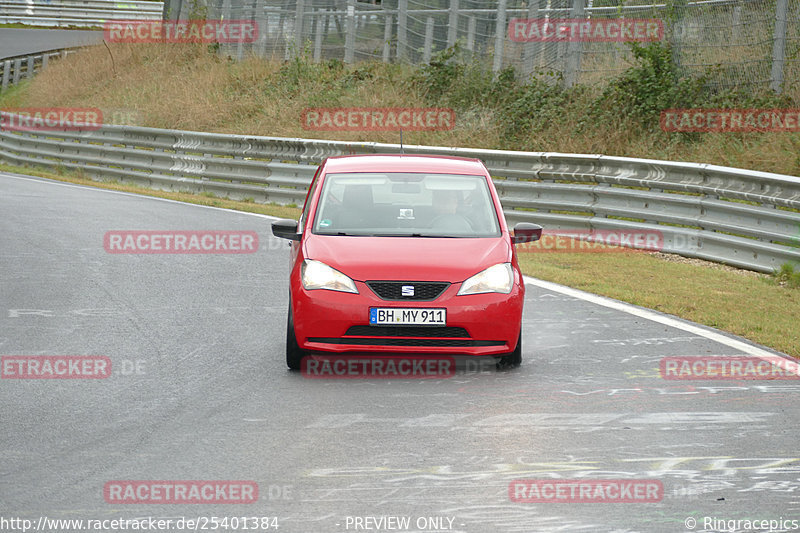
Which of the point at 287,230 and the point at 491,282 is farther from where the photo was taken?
the point at 287,230

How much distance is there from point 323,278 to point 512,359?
1485 millimetres

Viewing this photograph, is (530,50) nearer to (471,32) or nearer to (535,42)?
(535,42)

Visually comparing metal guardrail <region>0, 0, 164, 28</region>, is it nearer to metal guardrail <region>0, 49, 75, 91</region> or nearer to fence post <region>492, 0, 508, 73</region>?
metal guardrail <region>0, 49, 75, 91</region>

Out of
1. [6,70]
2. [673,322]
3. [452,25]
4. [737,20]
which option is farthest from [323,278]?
[6,70]

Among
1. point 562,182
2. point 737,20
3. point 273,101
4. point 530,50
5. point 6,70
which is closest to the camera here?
point 562,182

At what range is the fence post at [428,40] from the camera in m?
28.0

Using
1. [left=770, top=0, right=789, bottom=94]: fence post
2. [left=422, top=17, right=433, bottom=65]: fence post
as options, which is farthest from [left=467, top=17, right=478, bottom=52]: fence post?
[left=770, top=0, right=789, bottom=94]: fence post

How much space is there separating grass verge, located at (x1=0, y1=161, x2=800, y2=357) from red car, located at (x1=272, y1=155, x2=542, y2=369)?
228 cm

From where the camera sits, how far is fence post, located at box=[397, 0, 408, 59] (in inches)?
1125

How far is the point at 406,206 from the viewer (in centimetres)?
923

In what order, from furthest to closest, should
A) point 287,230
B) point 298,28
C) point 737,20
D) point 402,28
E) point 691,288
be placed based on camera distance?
1. point 298,28
2. point 402,28
3. point 737,20
4. point 691,288
5. point 287,230

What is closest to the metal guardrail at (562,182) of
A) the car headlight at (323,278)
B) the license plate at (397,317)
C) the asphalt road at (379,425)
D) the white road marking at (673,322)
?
the white road marking at (673,322)

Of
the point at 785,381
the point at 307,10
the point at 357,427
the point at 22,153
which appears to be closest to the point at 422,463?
the point at 357,427

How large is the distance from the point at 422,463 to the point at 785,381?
3.30 meters
